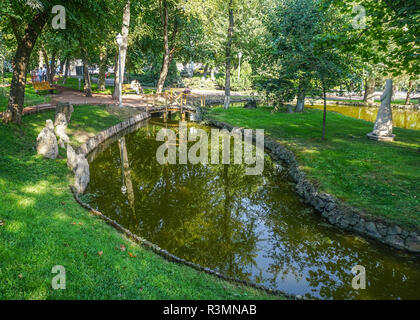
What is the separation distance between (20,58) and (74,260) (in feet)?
38.2

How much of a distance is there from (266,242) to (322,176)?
452 cm

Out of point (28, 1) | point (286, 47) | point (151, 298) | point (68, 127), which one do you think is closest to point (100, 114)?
point (68, 127)

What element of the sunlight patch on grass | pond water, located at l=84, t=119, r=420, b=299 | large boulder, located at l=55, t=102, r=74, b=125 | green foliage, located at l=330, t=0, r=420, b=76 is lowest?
pond water, located at l=84, t=119, r=420, b=299

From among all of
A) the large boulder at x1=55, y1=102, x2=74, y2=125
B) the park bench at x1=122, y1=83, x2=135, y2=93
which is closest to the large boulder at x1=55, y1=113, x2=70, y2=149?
the large boulder at x1=55, y1=102, x2=74, y2=125

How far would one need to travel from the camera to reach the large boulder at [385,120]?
52.7 feet

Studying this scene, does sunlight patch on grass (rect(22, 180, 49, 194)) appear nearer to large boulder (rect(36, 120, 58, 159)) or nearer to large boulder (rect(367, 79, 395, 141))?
large boulder (rect(36, 120, 58, 159))

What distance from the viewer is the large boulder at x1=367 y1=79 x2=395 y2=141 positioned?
16078 mm

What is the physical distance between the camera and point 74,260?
559 cm

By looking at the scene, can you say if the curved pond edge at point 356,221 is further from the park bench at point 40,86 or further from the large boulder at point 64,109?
the park bench at point 40,86

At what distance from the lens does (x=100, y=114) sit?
2055 centimetres

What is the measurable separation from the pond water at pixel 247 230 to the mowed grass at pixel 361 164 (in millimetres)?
1245

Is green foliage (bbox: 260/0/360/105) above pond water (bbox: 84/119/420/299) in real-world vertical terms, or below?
above

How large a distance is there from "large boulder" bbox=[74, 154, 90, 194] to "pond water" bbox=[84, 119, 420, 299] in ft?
1.01

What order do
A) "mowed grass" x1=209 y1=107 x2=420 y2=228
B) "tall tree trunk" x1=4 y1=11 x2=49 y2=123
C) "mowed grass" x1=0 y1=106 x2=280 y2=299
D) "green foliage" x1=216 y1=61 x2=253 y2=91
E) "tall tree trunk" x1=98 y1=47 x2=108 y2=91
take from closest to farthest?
1. "mowed grass" x1=0 y1=106 x2=280 y2=299
2. "mowed grass" x1=209 y1=107 x2=420 y2=228
3. "tall tree trunk" x1=4 y1=11 x2=49 y2=123
4. "tall tree trunk" x1=98 y1=47 x2=108 y2=91
5. "green foliage" x1=216 y1=61 x2=253 y2=91
